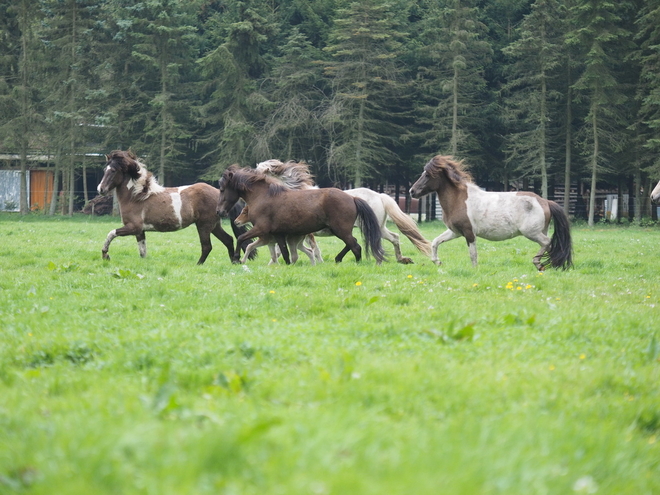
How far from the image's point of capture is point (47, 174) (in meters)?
48.1

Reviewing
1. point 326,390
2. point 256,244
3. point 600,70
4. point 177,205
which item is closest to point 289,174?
point 256,244

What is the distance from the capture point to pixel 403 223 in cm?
1405

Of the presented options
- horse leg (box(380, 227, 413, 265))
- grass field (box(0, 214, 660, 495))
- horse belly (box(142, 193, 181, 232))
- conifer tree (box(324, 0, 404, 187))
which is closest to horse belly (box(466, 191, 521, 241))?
horse leg (box(380, 227, 413, 265))

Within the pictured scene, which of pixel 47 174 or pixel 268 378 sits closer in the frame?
pixel 268 378

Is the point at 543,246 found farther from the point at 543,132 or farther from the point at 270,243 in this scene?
the point at 543,132

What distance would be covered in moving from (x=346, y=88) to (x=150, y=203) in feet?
93.9

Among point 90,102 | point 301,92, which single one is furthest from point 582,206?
point 90,102

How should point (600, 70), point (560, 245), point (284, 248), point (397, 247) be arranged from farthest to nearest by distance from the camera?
point (600, 70), point (397, 247), point (284, 248), point (560, 245)

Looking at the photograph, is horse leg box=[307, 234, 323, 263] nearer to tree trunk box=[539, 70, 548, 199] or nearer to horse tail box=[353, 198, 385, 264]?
horse tail box=[353, 198, 385, 264]

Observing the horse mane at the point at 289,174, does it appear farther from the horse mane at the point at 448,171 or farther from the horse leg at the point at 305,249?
the horse mane at the point at 448,171

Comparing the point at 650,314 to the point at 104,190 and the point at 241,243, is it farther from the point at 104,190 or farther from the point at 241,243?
the point at 104,190

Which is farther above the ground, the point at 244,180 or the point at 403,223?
the point at 244,180

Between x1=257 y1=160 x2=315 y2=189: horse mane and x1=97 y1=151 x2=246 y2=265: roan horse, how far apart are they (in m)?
1.19

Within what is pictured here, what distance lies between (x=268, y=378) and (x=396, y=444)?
1.37 metres
